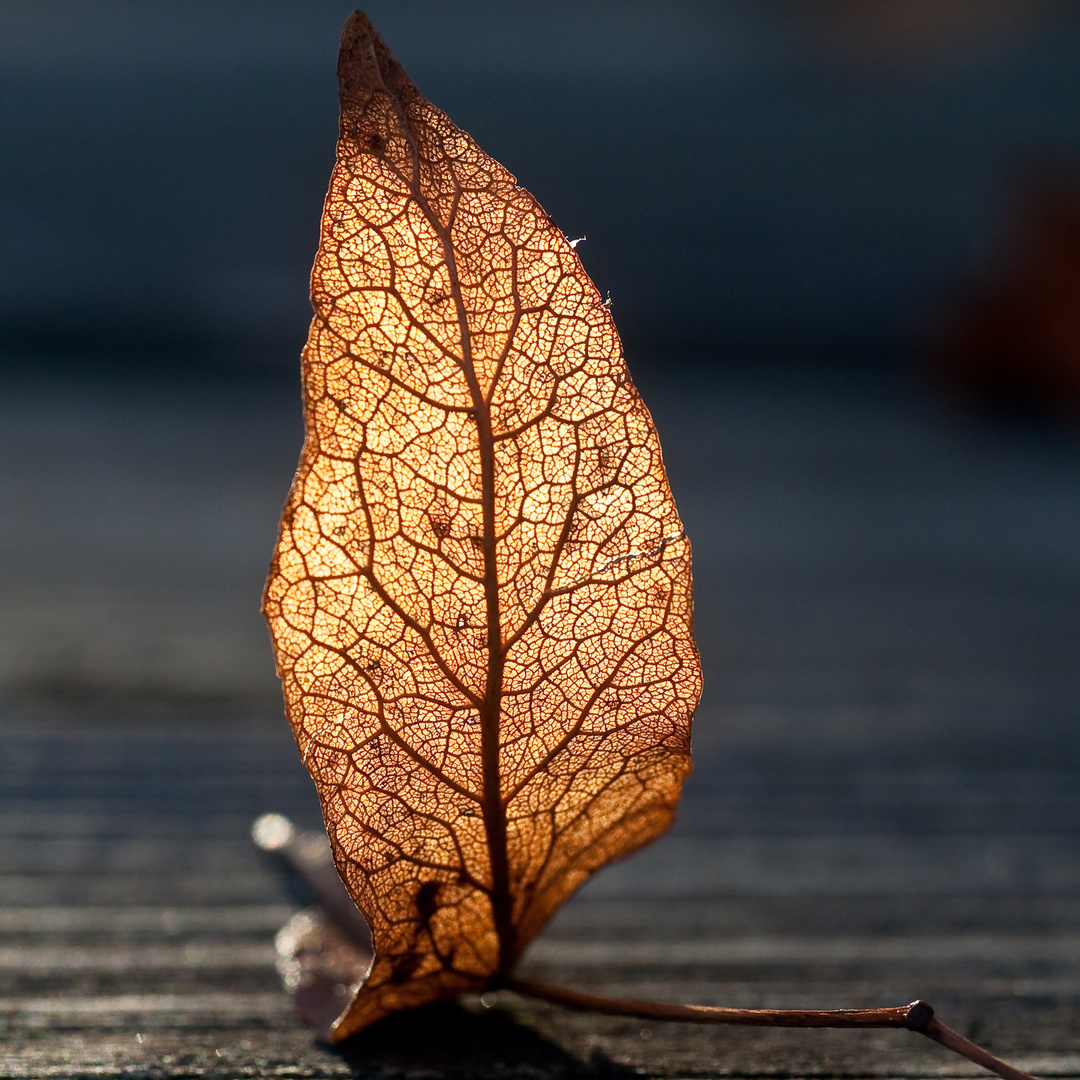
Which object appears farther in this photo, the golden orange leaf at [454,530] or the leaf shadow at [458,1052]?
the leaf shadow at [458,1052]

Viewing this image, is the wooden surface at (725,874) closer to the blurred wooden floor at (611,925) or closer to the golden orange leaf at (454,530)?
the blurred wooden floor at (611,925)

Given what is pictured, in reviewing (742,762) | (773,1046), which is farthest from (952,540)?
(773,1046)

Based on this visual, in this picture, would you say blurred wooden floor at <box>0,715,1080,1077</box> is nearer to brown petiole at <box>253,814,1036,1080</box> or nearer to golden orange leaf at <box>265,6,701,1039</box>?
brown petiole at <box>253,814,1036,1080</box>

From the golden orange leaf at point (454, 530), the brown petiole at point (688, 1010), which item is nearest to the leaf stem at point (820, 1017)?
the brown petiole at point (688, 1010)

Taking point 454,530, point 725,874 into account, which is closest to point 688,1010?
point 454,530

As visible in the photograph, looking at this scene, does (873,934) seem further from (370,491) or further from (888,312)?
(888,312)

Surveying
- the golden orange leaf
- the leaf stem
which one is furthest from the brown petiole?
the golden orange leaf

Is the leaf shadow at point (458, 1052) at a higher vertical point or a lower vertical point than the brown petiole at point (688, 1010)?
lower
